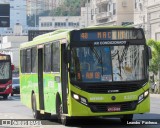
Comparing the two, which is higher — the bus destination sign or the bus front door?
the bus destination sign

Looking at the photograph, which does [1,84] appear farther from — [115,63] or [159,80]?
[115,63]

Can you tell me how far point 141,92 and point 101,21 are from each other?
68433mm

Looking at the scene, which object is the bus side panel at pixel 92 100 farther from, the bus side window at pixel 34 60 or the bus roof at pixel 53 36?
the bus side window at pixel 34 60

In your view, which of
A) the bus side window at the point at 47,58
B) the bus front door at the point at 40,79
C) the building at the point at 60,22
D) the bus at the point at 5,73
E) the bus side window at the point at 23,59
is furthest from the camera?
the building at the point at 60,22

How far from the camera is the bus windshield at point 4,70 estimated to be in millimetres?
42747

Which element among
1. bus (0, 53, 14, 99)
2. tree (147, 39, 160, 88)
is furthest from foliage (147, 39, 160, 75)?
bus (0, 53, 14, 99)

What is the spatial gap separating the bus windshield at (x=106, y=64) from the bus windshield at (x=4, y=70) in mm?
25035

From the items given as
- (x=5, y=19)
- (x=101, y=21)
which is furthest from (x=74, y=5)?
(x=5, y=19)

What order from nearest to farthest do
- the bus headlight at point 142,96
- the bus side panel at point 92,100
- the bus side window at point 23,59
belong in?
the bus side panel at point 92,100 → the bus headlight at point 142,96 → the bus side window at point 23,59

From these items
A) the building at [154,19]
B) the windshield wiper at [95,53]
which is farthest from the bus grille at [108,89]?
the building at [154,19]

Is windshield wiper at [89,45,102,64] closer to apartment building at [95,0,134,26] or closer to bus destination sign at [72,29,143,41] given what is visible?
bus destination sign at [72,29,143,41]

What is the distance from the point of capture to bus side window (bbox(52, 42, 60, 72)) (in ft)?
63.3

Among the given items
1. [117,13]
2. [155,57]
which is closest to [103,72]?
[155,57]

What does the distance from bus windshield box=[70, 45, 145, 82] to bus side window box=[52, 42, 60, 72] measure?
1.25 metres
